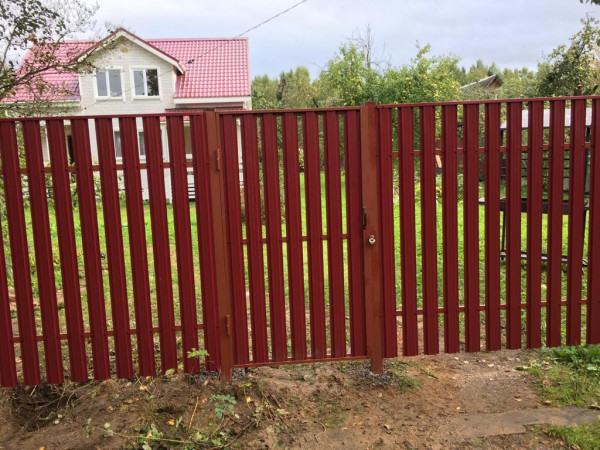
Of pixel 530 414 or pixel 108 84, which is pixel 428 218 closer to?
pixel 530 414

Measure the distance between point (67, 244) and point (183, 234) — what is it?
29.3 inches

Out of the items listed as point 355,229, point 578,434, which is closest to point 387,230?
point 355,229

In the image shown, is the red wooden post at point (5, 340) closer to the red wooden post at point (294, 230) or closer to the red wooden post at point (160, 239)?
the red wooden post at point (160, 239)

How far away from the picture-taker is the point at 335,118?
3.34 meters

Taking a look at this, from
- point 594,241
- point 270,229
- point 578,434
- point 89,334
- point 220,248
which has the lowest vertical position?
point 578,434

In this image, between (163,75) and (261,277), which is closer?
(261,277)

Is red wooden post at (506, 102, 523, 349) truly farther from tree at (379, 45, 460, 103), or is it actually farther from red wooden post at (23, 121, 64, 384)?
tree at (379, 45, 460, 103)

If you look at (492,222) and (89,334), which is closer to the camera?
(89,334)

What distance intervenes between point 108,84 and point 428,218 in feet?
60.9

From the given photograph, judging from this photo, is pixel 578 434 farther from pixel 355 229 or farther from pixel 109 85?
pixel 109 85

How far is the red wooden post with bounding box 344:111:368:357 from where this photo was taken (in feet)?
11.0

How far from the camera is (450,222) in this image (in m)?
3.55

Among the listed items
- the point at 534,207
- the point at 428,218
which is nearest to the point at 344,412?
the point at 428,218

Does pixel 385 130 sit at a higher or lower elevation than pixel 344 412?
higher
